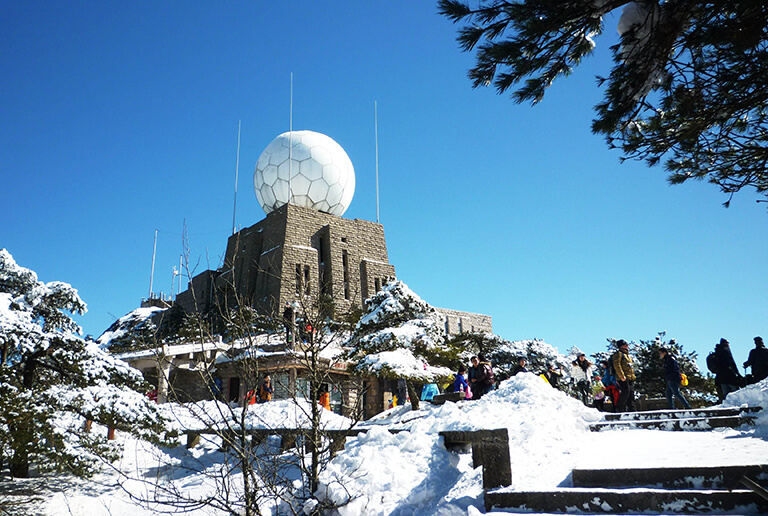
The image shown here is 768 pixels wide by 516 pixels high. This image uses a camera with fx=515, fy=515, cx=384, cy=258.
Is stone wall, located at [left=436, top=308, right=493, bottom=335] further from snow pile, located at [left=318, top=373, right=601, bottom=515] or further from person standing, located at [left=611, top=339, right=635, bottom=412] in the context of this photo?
snow pile, located at [left=318, top=373, right=601, bottom=515]

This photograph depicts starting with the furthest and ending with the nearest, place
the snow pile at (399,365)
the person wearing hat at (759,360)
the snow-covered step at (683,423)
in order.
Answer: the snow pile at (399,365)
the person wearing hat at (759,360)
the snow-covered step at (683,423)

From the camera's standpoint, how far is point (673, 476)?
4020 millimetres

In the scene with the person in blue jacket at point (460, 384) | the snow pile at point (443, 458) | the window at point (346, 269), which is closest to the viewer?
the snow pile at point (443, 458)

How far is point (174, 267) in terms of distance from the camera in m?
6.04

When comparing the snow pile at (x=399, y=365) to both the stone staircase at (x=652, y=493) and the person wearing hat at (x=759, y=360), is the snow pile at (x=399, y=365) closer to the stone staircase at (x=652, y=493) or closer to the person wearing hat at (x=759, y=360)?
the person wearing hat at (x=759, y=360)

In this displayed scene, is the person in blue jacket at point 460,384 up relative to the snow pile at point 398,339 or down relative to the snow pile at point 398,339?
down

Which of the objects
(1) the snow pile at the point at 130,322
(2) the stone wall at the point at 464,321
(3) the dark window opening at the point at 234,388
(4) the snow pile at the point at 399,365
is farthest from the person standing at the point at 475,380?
(2) the stone wall at the point at 464,321

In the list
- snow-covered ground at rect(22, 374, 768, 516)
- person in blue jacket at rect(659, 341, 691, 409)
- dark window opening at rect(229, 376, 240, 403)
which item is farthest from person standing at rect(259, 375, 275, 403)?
person in blue jacket at rect(659, 341, 691, 409)

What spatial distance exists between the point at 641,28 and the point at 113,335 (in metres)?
30.9

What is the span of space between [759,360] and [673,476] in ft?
23.8

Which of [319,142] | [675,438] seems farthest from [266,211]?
[675,438]

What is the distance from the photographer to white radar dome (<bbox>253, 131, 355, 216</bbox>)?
33.7 metres

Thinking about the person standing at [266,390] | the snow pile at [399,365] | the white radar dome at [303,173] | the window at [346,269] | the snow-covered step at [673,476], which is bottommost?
the snow-covered step at [673,476]

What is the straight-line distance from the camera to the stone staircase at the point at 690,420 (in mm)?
6416
